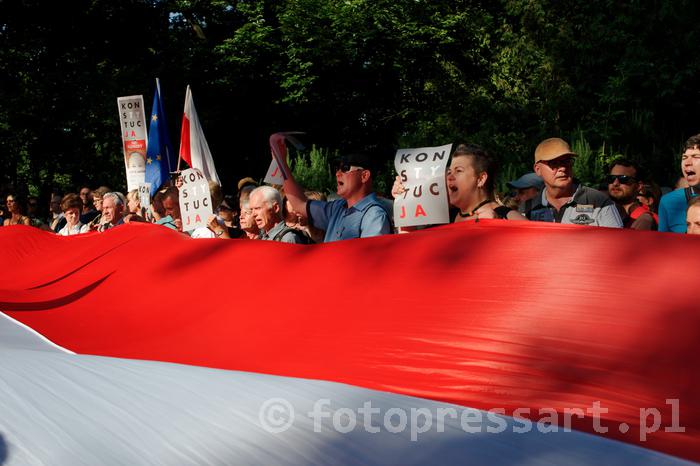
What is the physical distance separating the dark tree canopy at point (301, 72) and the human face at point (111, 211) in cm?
1068

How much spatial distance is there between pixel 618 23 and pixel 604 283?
16.8 metres

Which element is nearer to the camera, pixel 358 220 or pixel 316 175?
pixel 358 220

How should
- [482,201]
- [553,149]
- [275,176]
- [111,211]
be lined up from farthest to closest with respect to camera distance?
[111,211]
[275,176]
[553,149]
[482,201]

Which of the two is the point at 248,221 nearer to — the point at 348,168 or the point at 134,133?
the point at 348,168

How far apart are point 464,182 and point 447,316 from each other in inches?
50.0

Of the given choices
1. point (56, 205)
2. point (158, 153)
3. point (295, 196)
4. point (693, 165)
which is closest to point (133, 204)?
point (158, 153)

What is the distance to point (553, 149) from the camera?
17.2 feet

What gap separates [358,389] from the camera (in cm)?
263

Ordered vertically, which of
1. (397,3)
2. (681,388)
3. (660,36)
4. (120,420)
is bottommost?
(681,388)

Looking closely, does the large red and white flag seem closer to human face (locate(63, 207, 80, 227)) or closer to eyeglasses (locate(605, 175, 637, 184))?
human face (locate(63, 207, 80, 227))

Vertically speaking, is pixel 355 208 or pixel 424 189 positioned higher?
pixel 424 189

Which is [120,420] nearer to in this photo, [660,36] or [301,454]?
[301,454]

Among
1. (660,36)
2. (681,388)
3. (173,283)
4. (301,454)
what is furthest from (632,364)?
(660,36)

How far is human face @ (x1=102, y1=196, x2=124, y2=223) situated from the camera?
27.0 feet
